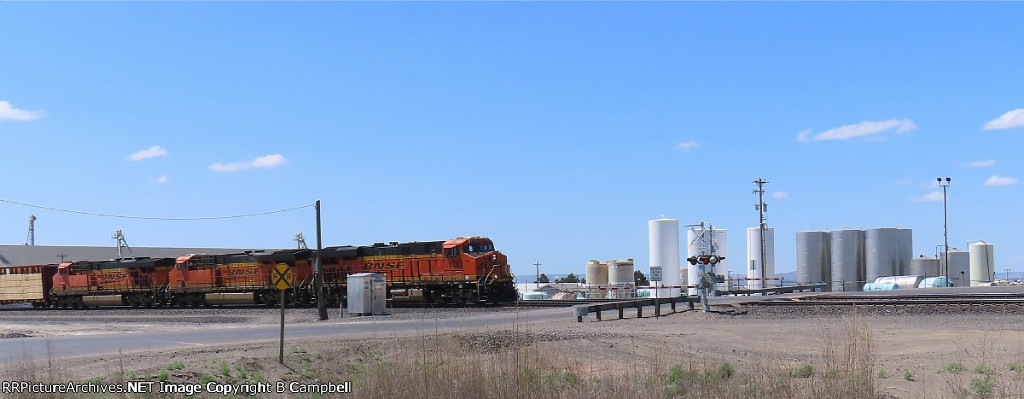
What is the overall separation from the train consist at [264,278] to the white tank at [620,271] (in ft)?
117

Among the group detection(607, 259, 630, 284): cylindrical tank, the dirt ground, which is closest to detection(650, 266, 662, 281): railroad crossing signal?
the dirt ground

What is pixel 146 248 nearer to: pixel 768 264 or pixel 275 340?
pixel 768 264

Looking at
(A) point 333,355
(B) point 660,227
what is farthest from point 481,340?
(B) point 660,227

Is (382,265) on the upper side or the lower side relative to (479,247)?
lower

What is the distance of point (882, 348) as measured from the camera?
722 inches

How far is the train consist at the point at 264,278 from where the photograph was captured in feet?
129

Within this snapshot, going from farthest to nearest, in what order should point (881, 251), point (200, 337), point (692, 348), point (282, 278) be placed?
Result: point (881, 251) → point (200, 337) → point (692, 348) → point (282, 278)

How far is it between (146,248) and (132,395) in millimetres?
84875

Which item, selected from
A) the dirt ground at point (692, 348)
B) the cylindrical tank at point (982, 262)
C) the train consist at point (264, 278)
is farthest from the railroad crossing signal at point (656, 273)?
the cylindrical tank at point (982, 262)

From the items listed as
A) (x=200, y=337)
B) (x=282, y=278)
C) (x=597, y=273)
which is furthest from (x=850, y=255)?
(x=282, y=278)

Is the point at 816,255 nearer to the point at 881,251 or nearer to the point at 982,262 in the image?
the point at 881,251

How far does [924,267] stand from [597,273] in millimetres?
27617

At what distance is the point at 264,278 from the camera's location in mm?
44938

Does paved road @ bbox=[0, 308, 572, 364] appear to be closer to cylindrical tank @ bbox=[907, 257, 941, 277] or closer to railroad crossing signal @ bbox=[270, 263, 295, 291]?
railroad crossing signal @ bbox=[270, 263, 295, 291]
